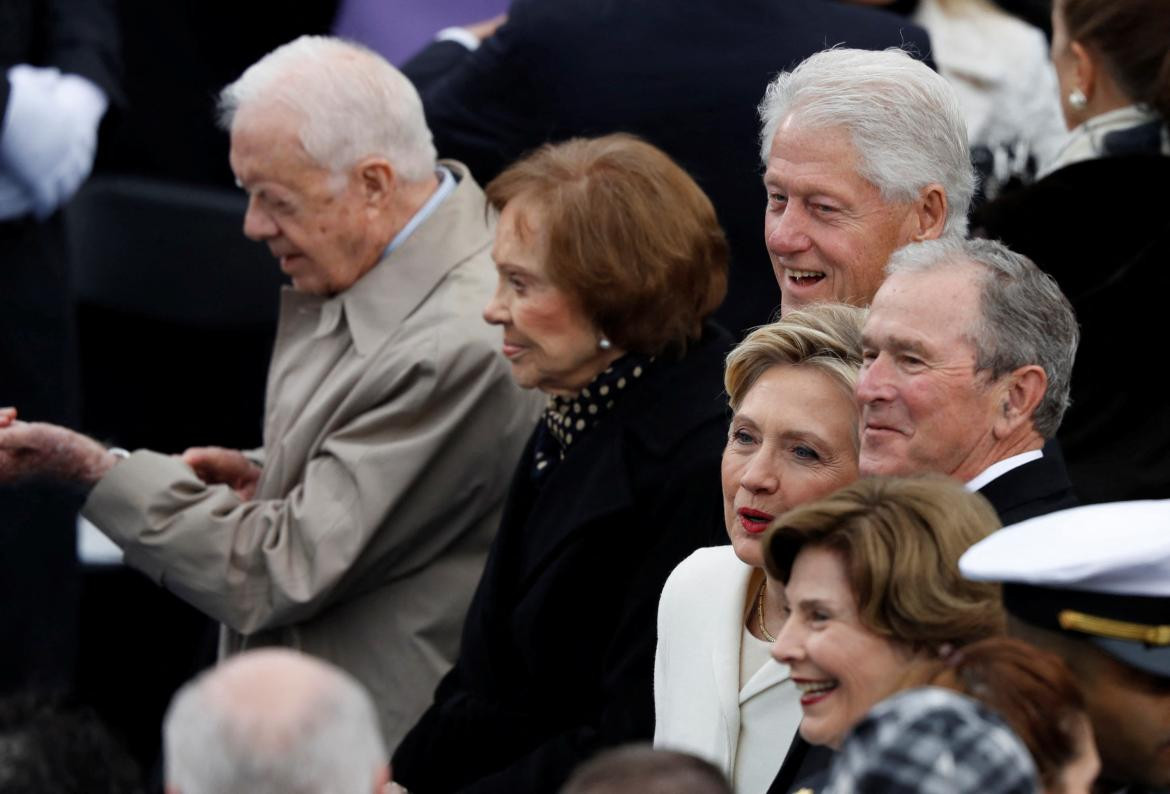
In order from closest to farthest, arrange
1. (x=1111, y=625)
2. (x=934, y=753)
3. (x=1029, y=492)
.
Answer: (x=934, y=753), (x=1111, y=625), (x=1029, y=492)

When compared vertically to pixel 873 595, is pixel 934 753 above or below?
above

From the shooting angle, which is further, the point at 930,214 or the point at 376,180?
the point at 376,180

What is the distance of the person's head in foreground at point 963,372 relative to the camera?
10.5ft

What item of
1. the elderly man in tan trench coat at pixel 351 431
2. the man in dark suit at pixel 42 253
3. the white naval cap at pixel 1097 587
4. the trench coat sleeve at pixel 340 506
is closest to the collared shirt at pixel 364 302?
the elderly man in tan trench coat at pixel 351 431

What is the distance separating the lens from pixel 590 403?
156 inches

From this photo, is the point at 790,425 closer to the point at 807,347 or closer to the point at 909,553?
the point at 807,347

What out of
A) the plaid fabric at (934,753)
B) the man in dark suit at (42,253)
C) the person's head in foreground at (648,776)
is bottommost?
the man in dark suit at (42,253)

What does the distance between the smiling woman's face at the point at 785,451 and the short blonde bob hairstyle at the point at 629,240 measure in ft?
1.73

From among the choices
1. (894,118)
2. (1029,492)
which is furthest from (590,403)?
(1029,492)

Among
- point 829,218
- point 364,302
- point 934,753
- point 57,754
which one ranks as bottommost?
point 364,302

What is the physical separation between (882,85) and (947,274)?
55 centimetres

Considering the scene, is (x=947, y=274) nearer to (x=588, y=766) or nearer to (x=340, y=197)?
(x=588, y=766)

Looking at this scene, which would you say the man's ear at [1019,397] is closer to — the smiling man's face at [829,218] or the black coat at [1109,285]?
the smiling man's face at [829,218]

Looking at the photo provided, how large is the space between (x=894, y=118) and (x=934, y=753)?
178 centimetres
